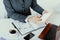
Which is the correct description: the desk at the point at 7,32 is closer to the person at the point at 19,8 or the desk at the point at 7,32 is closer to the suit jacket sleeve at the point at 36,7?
the person at the point at 19,8

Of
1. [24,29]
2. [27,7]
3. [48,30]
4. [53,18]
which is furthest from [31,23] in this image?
[53,18]

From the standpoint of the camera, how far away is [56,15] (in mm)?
2197

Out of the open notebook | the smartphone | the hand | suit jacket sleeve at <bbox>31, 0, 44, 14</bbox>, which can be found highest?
suit jacket sleeve at <bbox>31, 0, 44, 14</bbox>

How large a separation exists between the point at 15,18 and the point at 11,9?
0.10 m

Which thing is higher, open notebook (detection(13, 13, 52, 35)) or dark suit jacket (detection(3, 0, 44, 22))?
dark suit jacket (detection(3, 0, 44, 22))

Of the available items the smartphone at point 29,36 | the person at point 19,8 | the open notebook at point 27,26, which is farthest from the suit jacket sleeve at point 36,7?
the smartphone at point 29,36

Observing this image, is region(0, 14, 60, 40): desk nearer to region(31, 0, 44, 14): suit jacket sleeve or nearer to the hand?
the hand

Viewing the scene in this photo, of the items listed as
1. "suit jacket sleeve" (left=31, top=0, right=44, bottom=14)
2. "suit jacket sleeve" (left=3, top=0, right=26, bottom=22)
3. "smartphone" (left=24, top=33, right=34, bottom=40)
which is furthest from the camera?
"suit jacket sleeve" (left=31, top=0, right=44, bottom=14)

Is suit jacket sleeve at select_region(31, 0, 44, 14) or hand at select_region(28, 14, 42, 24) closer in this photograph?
hand at select_region(28, 14, 42, 24)

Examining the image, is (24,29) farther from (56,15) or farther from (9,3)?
(56,15)

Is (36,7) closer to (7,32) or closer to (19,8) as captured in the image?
(19,8)

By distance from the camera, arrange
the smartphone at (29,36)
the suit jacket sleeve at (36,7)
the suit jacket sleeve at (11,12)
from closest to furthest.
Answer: the smartphone at (29,36)
the suit jacket sleeve at (11,12)
the suit jacket sleeve at (36,7)

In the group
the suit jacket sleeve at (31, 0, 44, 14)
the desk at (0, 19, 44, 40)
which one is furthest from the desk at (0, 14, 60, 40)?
the suit jacket sleeve at (31, 0, 44, 14)

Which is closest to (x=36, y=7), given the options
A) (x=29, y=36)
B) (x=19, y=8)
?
(x=19, y=8)
